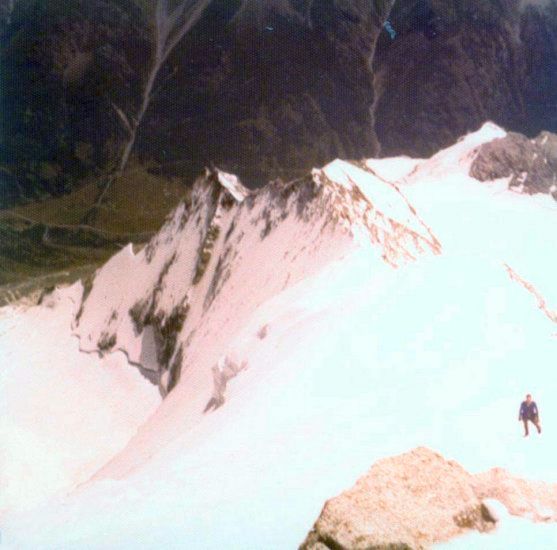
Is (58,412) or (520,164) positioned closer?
(58,412)

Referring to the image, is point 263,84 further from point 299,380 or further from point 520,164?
point 299,380

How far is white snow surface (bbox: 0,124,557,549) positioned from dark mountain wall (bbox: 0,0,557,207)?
31167mm

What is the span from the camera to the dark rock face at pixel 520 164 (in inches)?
1676

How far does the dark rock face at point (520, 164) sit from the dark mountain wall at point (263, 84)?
21.0 feet

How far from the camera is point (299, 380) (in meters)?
10.6

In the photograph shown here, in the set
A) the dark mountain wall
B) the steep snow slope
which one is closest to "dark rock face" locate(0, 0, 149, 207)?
the dark mountain wall

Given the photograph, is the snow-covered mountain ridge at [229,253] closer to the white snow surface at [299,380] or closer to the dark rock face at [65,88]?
the white snow surface at [299,380]

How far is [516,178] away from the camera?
42.5 meters

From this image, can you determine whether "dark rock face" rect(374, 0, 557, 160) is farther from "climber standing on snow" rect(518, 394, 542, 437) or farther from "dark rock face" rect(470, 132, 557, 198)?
"climber standing on snow" rect(518, 394, 542, 437)

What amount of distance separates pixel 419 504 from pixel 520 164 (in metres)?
40.3

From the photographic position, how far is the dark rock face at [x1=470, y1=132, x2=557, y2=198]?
140 feet

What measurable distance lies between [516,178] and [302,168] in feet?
70.3

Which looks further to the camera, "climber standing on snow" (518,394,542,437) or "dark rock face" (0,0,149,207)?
"dark rock face" (0,0,149,207)

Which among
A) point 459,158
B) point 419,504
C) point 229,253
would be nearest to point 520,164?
point 459,158
